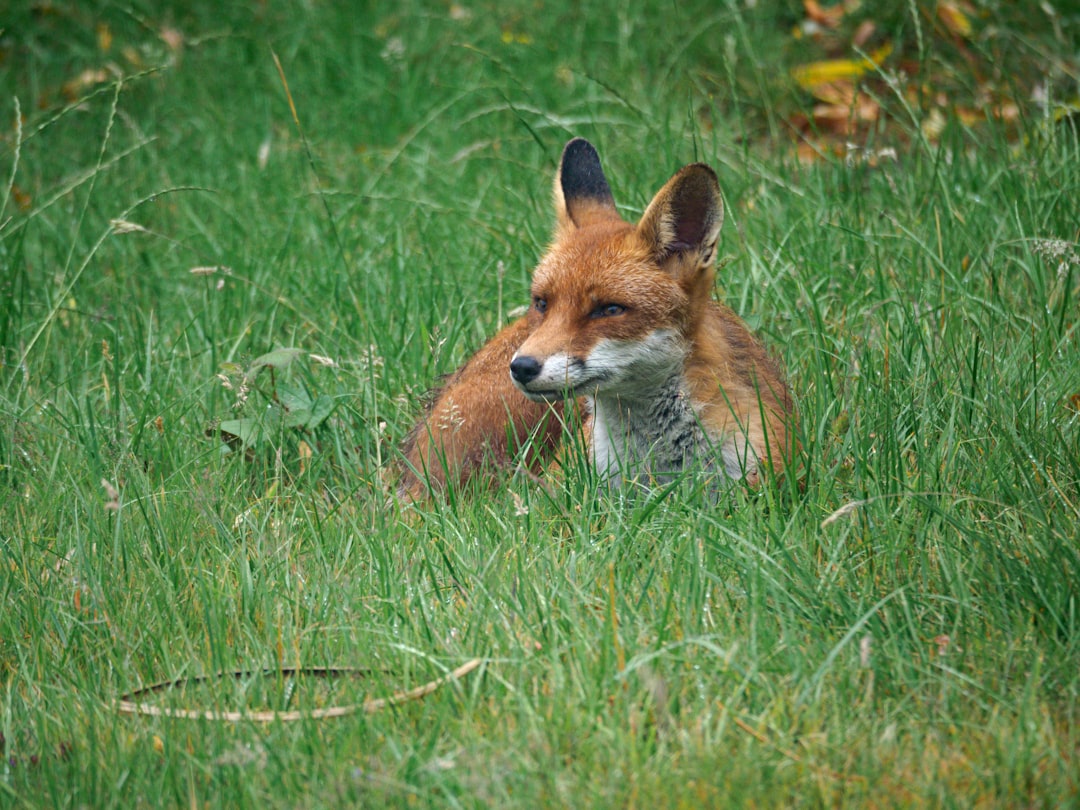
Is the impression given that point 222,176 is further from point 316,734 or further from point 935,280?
point 316,734

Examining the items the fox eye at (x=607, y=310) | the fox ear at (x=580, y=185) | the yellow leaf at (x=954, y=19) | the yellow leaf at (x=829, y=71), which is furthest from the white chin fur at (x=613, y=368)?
the yellow leaf at (x=954, y=19)

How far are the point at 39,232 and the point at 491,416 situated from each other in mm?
3878

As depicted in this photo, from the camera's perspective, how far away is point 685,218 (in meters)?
4.30

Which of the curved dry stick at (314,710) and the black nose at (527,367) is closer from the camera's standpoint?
the curved dry stick at (314,710)

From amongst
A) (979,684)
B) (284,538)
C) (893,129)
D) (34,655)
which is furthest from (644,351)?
(893,129)

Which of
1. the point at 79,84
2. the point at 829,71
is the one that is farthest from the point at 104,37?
the point at 829,71

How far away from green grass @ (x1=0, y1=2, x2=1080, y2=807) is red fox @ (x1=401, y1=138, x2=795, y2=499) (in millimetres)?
245

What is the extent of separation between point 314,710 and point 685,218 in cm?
240

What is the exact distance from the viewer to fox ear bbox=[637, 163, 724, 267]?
4203 millimetres

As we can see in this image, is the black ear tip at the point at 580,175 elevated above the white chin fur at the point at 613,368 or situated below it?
above

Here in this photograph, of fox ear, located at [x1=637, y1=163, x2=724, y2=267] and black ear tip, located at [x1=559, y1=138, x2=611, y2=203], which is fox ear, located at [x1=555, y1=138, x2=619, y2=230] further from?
fox ear, located at [x1=637, y1=163, x2=724, y2=267]

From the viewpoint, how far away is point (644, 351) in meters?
4.16

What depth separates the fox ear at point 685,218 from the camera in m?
4.20

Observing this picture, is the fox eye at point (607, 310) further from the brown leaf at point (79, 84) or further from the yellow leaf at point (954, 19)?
the brown leaf at point (79, 84)
